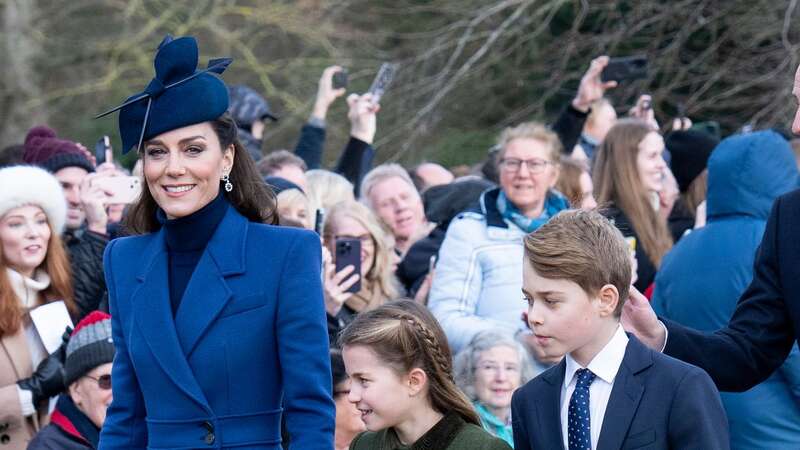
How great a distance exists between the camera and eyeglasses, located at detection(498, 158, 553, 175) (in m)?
5.87

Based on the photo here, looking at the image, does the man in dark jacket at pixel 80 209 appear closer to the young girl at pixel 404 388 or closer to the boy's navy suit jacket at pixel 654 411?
the young girl at pixel 404 388

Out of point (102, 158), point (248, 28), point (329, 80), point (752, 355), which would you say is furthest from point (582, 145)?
point (248, 28)

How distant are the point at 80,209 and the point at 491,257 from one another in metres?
2.29

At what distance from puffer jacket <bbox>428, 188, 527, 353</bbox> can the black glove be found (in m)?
1.46

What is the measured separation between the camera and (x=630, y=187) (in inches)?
269

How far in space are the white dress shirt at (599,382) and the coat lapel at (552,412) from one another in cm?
1

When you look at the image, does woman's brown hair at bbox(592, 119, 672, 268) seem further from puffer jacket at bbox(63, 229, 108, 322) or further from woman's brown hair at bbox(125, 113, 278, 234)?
woman's brown hair at bbox(125, 113, 278, 234)

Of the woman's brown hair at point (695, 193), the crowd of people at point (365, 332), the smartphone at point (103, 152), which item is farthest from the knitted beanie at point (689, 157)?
the smartphone at point (103, 152)

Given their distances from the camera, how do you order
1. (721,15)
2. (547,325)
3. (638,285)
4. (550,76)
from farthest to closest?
(550,76) < (721,15) < (638,285) < (547,325)

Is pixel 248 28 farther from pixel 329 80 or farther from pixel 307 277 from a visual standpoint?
pixel 307 277

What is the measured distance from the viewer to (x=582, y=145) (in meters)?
8.94

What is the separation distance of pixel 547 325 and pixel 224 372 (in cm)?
78

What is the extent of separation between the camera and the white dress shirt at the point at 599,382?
10.9 feet

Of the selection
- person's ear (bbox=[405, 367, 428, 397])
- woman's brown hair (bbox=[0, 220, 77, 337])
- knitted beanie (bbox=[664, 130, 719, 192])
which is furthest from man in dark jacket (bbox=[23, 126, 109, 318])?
knitted beanie (bbox=[664, 130, 719, 192])
